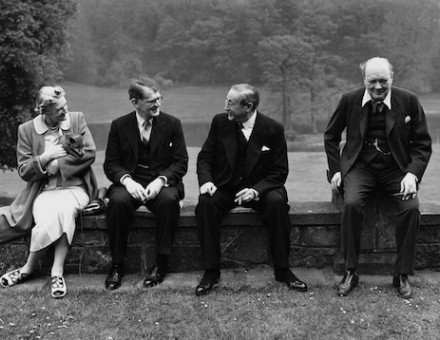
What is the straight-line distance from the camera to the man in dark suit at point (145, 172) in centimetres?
292

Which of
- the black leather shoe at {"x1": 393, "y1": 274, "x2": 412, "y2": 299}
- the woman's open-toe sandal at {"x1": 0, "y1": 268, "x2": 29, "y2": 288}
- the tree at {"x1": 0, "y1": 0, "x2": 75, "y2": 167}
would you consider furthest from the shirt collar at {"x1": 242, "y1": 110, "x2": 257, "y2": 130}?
the tree at {"x1": 0, "y1": 0, "x2": 75, "y2": 167}

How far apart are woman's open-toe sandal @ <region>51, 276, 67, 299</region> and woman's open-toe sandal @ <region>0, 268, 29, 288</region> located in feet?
0.68

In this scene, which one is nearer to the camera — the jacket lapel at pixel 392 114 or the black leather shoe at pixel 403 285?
the black leather shoe at pixel 403 285

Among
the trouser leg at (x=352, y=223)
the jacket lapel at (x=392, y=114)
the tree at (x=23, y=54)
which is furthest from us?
the tree at (x=23, y=54)

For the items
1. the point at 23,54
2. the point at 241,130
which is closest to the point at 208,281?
the point at 241,130

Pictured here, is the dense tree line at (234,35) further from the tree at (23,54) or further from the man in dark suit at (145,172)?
the man in dark suit at (145,172)

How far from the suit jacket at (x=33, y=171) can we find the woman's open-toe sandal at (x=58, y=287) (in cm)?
37

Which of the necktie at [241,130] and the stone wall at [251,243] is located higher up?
the necktie at [241,130]

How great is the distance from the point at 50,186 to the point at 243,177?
1.14 m

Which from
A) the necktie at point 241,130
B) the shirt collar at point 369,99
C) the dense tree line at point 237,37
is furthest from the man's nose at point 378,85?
the dense tree line at point 237,37

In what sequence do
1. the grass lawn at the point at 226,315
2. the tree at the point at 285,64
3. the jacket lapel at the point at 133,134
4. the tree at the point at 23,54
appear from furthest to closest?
the tree at the point at 285,64 < the tree at the point at 23,54 < the jacket lapel at the point at 133,134 < the grass lawn at the point at 226,315

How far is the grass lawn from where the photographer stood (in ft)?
7.74

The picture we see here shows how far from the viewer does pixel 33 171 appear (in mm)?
3020

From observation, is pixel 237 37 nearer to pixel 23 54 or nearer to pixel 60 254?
pixel 23 54
